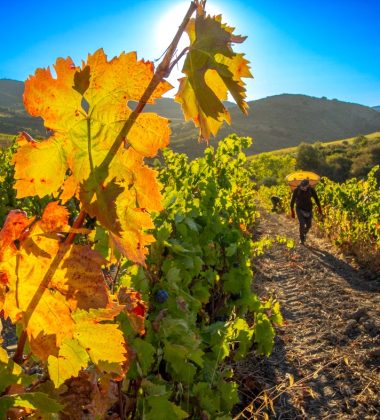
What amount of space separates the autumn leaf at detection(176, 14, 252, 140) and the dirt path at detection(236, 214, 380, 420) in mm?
1421

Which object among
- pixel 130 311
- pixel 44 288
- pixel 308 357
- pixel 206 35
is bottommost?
pixel 308 357

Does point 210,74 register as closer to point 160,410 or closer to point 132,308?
point 132,308

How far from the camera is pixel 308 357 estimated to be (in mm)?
4039

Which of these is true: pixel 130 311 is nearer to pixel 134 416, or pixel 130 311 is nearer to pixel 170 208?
pixel 134 416

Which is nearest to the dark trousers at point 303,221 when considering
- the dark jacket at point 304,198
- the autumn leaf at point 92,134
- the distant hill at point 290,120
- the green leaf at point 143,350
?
the dark jacket at point 304,198

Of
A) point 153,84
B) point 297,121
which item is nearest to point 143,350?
point 153,84

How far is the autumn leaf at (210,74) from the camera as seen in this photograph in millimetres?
577

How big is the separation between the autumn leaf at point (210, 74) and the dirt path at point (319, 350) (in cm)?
142

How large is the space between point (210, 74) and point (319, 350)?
407 cm

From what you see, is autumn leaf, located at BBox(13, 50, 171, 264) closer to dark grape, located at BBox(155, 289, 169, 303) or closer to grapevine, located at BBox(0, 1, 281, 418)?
grapevine, located at BBox(0, 1, 281, 418)

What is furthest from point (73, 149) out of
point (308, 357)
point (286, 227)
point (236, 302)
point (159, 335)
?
point (286, 227)

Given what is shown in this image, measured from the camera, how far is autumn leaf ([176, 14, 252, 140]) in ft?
1.89

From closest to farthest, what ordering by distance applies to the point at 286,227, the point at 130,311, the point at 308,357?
the point at 130,311
the point at 308,357
the point at 286,227

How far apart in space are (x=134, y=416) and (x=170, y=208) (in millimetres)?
1417
